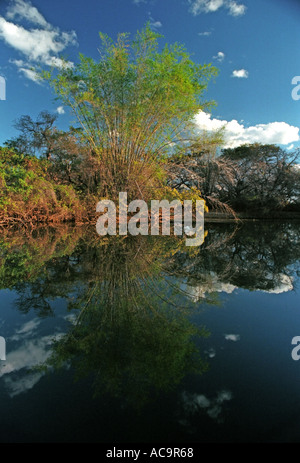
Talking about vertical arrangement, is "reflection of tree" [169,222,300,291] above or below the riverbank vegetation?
below

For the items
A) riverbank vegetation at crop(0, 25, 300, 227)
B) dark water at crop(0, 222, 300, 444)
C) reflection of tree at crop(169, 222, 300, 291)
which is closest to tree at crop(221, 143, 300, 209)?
riverbank vegetation at crop(0, 25, 300, 227)

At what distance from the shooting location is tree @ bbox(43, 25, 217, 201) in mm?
6281

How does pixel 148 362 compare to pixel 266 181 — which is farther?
pixel 266 181

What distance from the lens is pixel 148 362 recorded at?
0.85m

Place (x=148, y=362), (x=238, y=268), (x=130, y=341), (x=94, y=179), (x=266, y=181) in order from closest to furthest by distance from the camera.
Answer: (x=148, y=362)
(x=130, y=341)
(x=238, y=268)
(x=94, y=179)
(x=266, y=181)

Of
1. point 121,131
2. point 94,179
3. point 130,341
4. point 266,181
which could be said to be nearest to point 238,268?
point 130,341

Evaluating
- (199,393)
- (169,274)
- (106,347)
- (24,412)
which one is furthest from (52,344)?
(169,274)

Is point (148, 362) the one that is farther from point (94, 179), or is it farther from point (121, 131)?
point (94, 179)

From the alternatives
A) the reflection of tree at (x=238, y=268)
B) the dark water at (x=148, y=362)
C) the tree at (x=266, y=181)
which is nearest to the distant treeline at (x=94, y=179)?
the tree at (x=266, y=181)

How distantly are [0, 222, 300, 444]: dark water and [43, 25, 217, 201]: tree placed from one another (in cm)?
605

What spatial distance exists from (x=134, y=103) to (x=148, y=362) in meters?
7.33

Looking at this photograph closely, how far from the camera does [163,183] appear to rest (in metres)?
8.47

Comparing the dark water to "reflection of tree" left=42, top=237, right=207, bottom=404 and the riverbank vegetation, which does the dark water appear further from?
the riverbank vegetation

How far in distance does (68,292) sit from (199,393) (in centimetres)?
118
